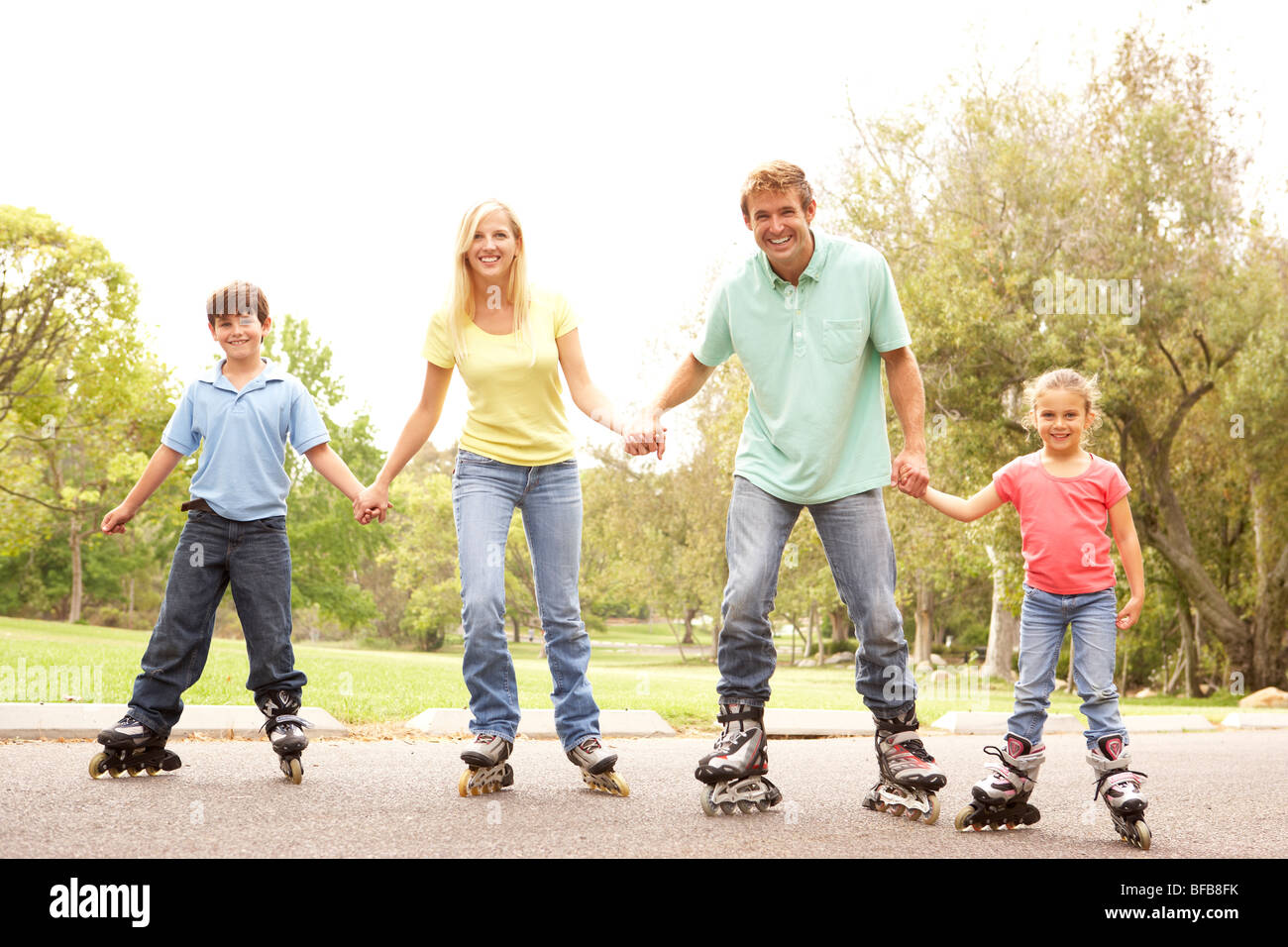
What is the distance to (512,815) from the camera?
3.84 meters

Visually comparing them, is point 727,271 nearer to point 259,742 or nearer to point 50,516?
point 259,742

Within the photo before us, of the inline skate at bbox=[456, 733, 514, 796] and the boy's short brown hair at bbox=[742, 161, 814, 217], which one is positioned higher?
the boy's short brown hair at bbox=[742, 161, 814, 217]

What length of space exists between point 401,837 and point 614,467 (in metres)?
35.6

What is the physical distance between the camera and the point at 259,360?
4.94 meters

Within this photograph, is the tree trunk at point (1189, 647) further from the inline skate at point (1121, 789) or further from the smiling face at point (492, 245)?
the smiling face at point (492, 245)

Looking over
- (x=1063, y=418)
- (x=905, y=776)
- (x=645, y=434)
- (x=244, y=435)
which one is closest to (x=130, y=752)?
(x=244, y=435)

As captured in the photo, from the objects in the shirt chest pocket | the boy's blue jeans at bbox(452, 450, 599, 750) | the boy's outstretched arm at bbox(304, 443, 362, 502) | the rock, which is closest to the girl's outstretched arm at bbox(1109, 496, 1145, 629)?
the shirt chest pocket

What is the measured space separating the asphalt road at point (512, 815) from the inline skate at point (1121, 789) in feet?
0.30

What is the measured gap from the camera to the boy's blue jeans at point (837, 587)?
4.16 meters

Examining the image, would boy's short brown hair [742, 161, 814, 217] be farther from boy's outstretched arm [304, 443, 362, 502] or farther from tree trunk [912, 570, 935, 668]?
tree trunk [912, 570, 935, 668]

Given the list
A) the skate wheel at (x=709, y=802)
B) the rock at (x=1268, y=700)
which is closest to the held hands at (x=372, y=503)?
the skate wheel at (x=709, y=802)

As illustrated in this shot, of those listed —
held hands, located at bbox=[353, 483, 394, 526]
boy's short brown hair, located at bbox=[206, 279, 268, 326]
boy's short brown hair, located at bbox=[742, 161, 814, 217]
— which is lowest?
held hands, located at bbox=[353, 483, 394, 526]

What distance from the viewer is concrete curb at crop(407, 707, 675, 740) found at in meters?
7.50

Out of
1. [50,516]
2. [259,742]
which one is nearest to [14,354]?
[50,516]
